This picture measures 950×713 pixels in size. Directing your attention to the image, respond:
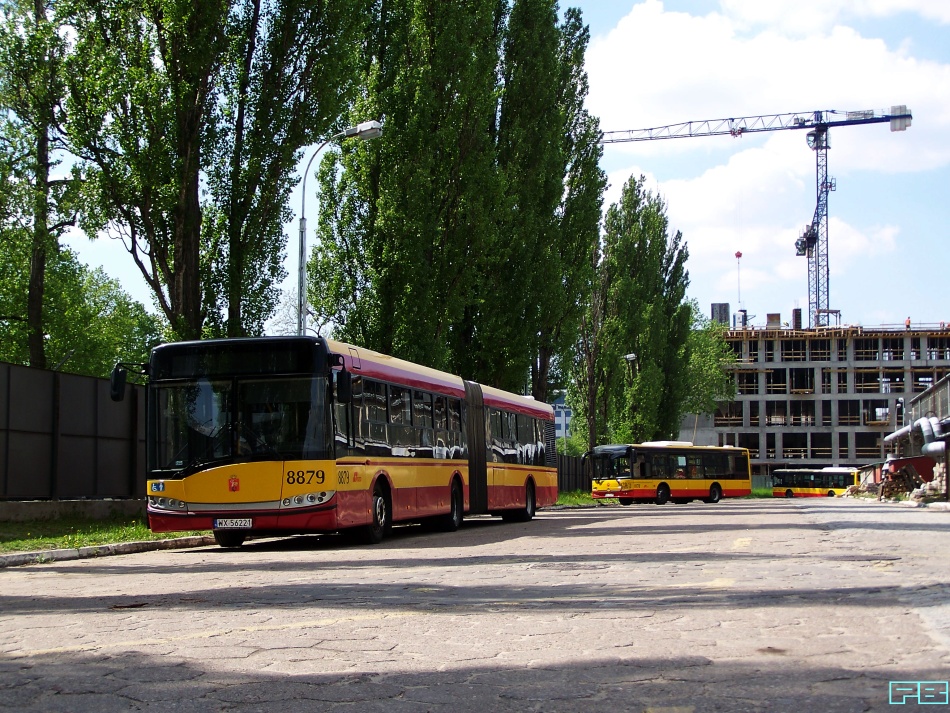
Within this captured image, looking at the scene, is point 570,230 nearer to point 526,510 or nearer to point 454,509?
point 526,510

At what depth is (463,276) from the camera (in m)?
31.0

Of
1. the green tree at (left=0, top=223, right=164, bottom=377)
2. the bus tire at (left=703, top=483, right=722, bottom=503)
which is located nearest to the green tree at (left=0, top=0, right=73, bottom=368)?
the green tree at (left=0, top=223, right=164, bottom=377)

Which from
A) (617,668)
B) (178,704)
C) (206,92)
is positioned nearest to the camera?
(178,704)

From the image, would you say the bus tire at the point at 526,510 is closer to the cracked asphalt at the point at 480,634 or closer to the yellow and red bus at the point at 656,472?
the cracked asphalt at the point at 480,634

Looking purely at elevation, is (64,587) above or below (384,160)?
below

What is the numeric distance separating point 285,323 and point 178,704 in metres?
49.3

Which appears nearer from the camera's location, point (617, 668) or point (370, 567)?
point (617, 668)

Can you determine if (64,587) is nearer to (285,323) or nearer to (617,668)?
(617,668)

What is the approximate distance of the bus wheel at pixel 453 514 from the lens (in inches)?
899

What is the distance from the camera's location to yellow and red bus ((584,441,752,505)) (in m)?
55.6

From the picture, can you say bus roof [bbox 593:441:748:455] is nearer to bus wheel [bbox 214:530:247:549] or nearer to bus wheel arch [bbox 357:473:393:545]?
bus wheel arch [bbox 357:473:393:545]

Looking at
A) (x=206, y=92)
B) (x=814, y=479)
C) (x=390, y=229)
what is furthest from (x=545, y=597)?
(x=814, y=479)

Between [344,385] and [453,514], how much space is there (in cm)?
683

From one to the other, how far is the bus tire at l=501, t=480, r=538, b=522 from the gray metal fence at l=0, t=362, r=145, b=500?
904 centimetres
